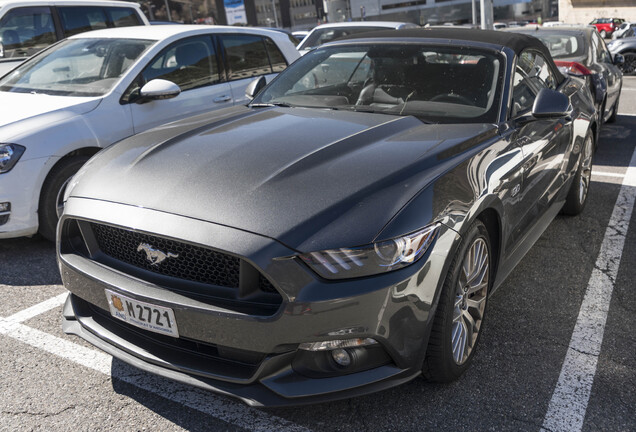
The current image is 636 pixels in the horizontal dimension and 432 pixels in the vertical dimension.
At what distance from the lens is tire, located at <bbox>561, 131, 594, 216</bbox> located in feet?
16.2

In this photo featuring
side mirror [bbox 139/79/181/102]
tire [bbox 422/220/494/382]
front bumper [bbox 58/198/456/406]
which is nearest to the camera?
front bumper [bbox 58/198/456/406]

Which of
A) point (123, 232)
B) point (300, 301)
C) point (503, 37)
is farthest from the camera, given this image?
point (503, 37)

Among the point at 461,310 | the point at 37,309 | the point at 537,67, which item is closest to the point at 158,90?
the point at 37,309

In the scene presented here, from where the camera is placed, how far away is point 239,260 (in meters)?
2.33

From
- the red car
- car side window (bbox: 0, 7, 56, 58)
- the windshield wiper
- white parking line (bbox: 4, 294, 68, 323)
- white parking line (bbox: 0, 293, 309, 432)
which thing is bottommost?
the red car

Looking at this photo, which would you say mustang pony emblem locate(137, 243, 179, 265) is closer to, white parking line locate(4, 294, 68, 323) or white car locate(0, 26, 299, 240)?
white parking line locate(4, 294, 68, 323)

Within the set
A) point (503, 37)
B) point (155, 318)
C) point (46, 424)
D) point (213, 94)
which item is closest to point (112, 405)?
point (46, 424)

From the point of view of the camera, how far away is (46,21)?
8031 millimetres

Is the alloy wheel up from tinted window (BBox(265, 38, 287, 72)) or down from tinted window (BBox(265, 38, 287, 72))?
down

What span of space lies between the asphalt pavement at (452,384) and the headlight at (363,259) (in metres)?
0.73

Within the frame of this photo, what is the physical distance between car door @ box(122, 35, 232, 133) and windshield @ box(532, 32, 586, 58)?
4442 millimetres

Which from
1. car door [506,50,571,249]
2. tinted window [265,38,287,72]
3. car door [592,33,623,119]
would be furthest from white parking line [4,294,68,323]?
car door [592,33,623,119]

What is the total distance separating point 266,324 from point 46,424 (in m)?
1.16

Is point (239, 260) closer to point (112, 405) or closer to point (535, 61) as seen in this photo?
point (112, 405)
